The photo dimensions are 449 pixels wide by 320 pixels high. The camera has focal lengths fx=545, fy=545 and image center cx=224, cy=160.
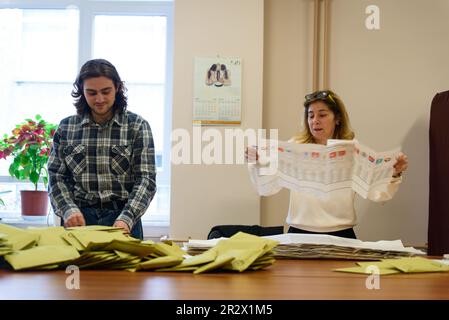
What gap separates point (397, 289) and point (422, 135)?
2.51m

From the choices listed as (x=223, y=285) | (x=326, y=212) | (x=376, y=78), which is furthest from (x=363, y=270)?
(x=376, y=78)

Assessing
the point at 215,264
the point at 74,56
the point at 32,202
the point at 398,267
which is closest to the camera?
the point at 215,264

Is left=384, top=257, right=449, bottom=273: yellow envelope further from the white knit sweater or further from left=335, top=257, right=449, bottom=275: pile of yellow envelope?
the white knit sweater

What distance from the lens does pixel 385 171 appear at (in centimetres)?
192

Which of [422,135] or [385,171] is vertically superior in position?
[422,135]

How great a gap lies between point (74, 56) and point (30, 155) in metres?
0.69

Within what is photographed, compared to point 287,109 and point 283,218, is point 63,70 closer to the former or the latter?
point 287,109

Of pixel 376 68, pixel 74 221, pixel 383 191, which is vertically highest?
pixel 376 68

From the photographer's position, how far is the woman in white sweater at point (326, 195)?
2112mm

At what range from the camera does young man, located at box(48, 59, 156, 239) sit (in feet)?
6.86

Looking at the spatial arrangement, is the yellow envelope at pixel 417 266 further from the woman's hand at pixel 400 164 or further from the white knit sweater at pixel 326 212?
the white knit sweater at pixel 326 212

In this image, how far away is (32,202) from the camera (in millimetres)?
3205

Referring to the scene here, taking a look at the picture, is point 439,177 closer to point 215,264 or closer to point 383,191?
point 383,191
